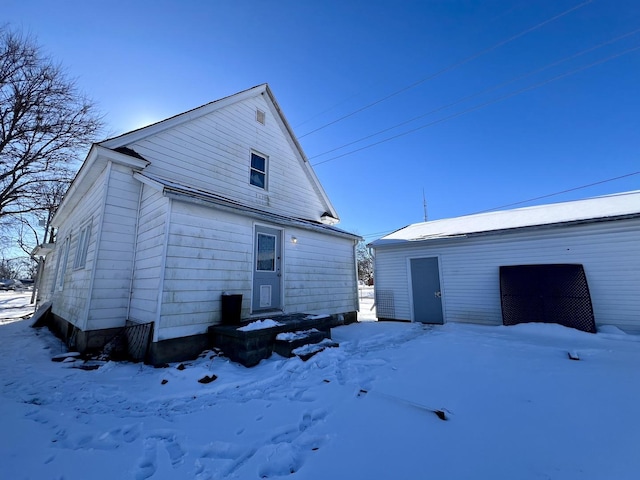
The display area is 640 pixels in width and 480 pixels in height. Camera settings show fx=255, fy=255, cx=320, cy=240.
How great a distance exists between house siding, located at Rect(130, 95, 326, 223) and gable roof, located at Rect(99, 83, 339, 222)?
13 cm

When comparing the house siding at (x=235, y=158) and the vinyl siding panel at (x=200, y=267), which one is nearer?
the vinyl siding panel at (x=200, y=267)

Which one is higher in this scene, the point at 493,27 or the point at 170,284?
the point at 493,27

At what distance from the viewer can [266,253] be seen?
7.24 meters

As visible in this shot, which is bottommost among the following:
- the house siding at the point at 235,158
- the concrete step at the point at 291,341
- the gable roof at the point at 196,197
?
the concrete step at the point at 291,341

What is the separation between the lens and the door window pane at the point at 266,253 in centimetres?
705

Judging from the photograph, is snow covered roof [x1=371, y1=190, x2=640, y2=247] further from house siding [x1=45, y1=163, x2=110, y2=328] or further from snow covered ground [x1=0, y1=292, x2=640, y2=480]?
house siding [x1=45, y1=163, x2=110, y2=328]

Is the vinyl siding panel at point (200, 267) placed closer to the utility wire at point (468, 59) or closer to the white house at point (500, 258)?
the white house at point (500, 258)

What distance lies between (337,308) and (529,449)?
7.44 metres

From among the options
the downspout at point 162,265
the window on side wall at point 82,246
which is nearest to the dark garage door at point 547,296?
the downspout at point 162,265

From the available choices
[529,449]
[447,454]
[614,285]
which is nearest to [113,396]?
[447,454]

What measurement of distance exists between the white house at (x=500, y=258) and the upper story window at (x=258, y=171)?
5371 millimetres

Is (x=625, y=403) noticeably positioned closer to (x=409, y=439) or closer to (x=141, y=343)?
(x=409, y=439)

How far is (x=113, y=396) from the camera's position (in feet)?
11.6

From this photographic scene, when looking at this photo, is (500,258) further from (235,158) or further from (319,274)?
(235,158)
